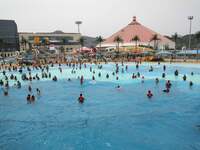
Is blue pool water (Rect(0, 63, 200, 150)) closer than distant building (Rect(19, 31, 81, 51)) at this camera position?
Yes

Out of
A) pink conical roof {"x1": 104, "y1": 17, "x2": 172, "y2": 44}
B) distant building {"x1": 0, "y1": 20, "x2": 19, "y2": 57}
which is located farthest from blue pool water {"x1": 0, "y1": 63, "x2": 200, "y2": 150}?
distant building {"x1": 0, "y1": 20, "x2": 19, "y2": 57}

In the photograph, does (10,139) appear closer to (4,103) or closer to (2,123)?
(2,123)

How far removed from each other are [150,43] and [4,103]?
3257 inches

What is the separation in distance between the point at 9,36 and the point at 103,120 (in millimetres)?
93014

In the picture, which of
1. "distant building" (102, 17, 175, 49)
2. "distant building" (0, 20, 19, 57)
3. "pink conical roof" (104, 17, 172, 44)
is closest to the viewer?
"distant building" (0, 20, 19, 57)

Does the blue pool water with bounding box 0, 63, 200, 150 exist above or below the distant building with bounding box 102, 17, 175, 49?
below

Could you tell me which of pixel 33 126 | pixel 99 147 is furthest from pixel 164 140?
pixel 33 126

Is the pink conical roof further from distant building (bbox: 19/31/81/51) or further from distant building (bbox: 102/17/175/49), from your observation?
distant building (bbox: 19/31/81/51)

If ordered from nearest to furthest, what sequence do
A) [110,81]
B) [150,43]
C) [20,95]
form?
[20,95], [110,81], [150,43]

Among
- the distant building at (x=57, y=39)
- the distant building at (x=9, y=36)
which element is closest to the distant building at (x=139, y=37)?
the distant building at (x=57, y=39)

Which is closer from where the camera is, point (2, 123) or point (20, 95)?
point (2, 123)

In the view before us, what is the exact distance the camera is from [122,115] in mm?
19547

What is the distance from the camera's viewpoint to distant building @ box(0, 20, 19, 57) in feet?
326

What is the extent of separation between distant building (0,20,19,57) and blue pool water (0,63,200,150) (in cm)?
7562
